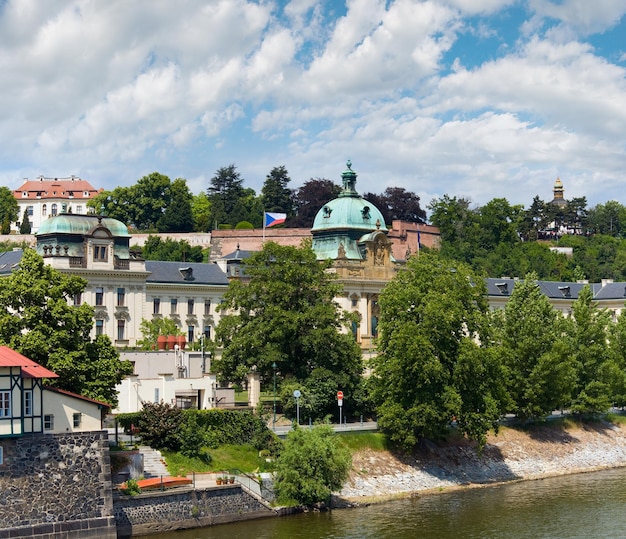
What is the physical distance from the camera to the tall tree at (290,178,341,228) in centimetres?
15562

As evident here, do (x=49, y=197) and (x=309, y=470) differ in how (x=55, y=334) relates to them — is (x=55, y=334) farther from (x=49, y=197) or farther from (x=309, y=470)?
(x=49, y=197)

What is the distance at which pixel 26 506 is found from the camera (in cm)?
4928

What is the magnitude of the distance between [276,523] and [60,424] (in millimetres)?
11573

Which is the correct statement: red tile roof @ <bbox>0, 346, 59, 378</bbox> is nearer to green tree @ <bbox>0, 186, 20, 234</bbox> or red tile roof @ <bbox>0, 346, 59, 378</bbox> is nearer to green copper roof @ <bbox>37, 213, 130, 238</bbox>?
green copper roof @ <bbox>37, 213, 130, 238</bbox>

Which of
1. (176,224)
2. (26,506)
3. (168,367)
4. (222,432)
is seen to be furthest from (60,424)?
(176,224)

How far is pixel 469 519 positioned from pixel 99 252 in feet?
165

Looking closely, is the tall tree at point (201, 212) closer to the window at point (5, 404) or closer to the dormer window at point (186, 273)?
the dormer window at point (186, 273)

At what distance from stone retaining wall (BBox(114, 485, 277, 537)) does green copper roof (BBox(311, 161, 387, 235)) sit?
184 ft

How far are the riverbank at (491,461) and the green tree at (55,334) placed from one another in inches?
556

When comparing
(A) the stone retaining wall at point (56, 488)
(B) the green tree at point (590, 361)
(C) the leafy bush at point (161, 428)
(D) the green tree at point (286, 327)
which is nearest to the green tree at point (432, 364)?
(D) the green tree at point (286, 327)

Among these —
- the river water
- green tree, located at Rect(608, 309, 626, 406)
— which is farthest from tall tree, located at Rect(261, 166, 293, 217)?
the river water

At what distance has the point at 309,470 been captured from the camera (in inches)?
2301

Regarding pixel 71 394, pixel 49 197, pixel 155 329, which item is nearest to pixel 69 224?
pixel 155 329

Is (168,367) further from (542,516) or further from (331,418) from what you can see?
(542,516)
